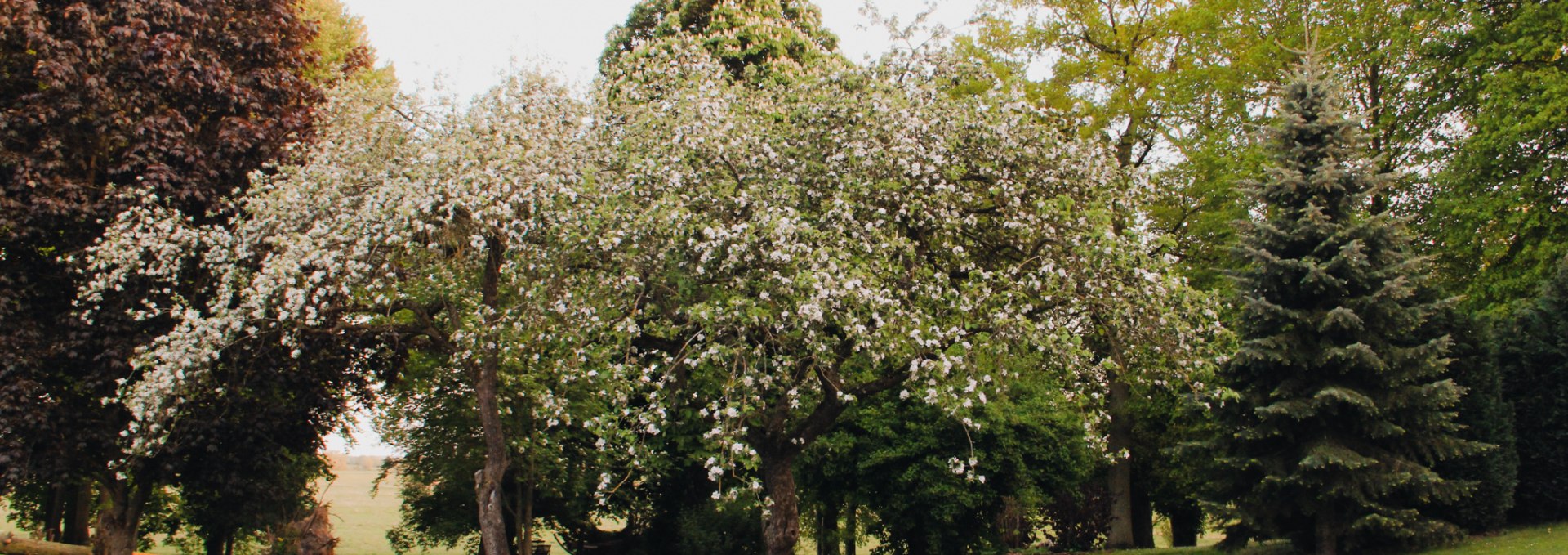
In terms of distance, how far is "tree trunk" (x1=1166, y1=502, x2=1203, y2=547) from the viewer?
101ft

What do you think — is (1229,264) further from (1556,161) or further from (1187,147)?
(1556,161)

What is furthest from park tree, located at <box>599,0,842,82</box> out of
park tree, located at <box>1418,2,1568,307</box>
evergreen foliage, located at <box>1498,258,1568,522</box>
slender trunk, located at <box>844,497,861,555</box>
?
evergreen foliage, located at <box>1498,258,1568,522</box>

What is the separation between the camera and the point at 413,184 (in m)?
12.9

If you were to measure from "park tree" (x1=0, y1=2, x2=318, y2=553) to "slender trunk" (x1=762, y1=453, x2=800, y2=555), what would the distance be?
9629 millimetres

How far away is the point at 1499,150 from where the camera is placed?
20.3 meters

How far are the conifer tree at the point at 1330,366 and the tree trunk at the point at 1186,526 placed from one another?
1355 cm

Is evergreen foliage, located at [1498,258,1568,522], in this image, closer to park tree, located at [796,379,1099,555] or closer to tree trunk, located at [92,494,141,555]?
park tree, located at [796,379,1099,555]

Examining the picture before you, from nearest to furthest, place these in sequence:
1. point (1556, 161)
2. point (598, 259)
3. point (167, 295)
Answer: point (598, 259), point (167, 295), point (1556, 161)

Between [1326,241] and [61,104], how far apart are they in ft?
68.2

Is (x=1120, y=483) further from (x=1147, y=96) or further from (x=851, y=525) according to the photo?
(x=1147, y=96)

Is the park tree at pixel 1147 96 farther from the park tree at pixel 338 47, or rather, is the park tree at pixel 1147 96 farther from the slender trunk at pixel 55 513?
the slender trunk at pixel 55 513

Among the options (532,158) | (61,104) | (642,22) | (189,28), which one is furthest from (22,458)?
(642,22)

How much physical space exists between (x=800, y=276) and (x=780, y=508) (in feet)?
15.6

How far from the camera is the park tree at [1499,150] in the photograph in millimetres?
20078
